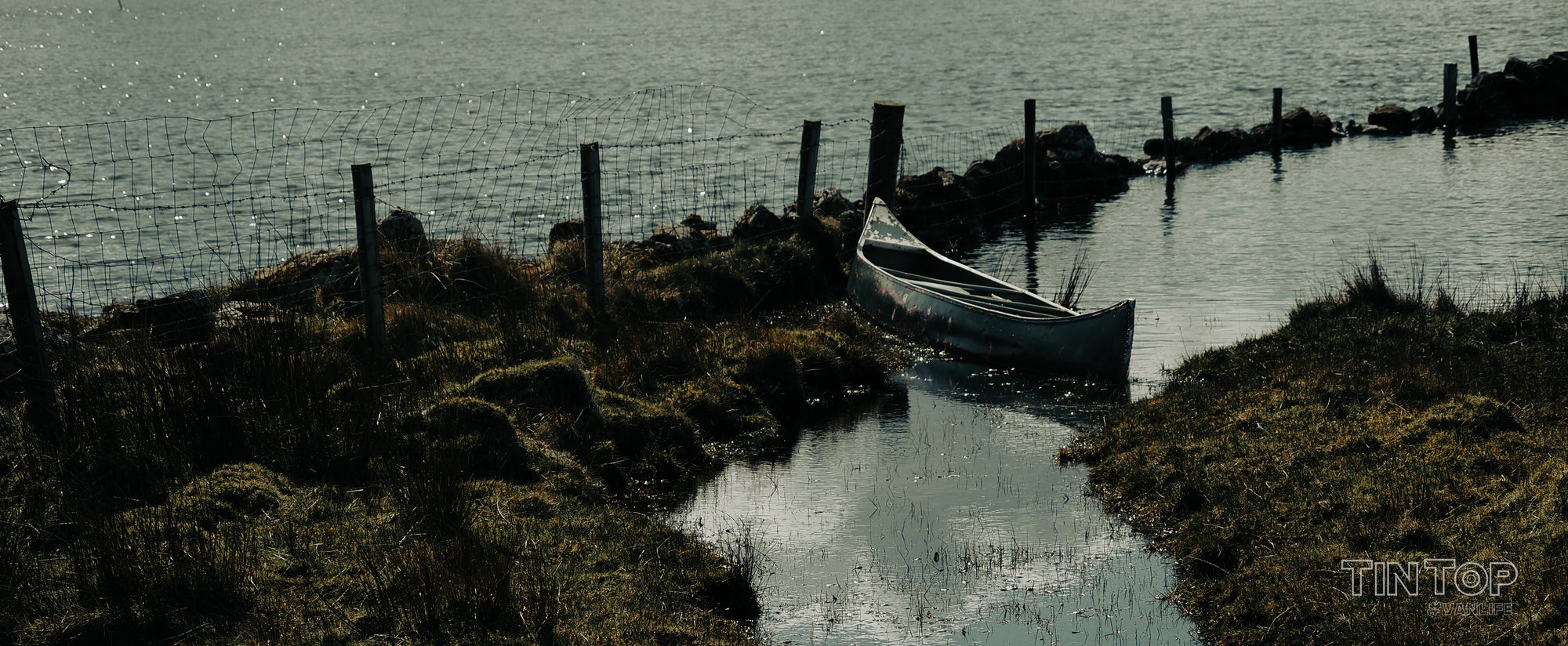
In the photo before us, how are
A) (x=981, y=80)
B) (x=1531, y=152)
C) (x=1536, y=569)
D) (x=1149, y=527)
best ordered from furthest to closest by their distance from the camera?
(x=981, y=80) → (x=1531, y=152) → (x=1149, y=527) → (x=1536, y=569)

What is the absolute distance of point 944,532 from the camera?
27.0 feet

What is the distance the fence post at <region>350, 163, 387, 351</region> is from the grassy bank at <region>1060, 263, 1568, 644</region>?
5.92 m

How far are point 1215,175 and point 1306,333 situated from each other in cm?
1546

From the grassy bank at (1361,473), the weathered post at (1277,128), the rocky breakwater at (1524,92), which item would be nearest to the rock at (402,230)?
the grassy bank at (1361,473)

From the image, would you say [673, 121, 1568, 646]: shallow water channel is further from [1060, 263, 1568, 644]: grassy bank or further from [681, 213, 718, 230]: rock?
[681, 213, 718, 230]: rock

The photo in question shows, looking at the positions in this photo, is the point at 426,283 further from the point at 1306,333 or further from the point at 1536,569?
the point at 1536,569

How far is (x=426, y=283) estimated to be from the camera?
1270 cm

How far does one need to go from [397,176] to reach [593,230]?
1985 cm

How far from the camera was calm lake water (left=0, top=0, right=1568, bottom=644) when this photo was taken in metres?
7.62

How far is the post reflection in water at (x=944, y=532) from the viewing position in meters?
6.93

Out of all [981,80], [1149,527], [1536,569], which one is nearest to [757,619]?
[1149,527]

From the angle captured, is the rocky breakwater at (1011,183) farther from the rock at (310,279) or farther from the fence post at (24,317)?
the fence post at (24,317)

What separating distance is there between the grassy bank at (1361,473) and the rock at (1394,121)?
2151 centimetres

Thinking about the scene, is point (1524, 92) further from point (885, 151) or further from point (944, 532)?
point (944, 532)
